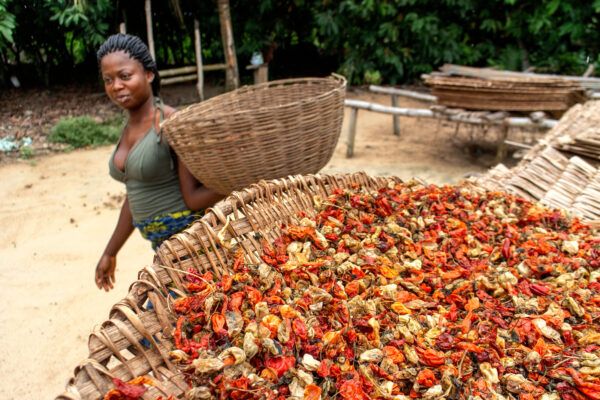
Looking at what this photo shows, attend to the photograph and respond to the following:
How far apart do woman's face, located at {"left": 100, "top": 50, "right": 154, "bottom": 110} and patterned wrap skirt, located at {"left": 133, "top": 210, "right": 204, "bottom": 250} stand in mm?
433

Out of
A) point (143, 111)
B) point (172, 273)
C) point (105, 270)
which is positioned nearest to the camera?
point (172, 273)

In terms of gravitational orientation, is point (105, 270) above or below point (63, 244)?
above

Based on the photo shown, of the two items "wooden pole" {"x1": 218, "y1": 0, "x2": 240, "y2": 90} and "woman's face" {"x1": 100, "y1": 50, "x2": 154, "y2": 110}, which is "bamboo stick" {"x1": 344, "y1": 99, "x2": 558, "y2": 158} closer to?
"wooden pole" {"x1": 218, "y1": 0, "x2": 240, "y2": 90}

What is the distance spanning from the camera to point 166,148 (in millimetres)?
1808

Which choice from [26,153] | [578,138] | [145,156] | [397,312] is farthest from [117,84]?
[26,153]

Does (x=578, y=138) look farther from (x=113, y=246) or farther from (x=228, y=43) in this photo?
(x=228, y=43)

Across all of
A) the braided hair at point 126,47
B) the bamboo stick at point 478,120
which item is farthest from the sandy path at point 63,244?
the braided hair at point 126,47

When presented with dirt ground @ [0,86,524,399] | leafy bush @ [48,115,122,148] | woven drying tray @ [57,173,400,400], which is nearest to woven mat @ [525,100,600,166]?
woven drying tray @ [57,173,400,400]

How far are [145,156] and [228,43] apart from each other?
585cm

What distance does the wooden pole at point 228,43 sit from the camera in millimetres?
6973

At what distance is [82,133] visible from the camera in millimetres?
5977

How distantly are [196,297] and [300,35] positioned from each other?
28.5ft

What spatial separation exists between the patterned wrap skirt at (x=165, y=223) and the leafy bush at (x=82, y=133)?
4432 mm

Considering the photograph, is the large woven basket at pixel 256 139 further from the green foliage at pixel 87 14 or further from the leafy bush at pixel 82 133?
the green foliage at pixel 87 14
